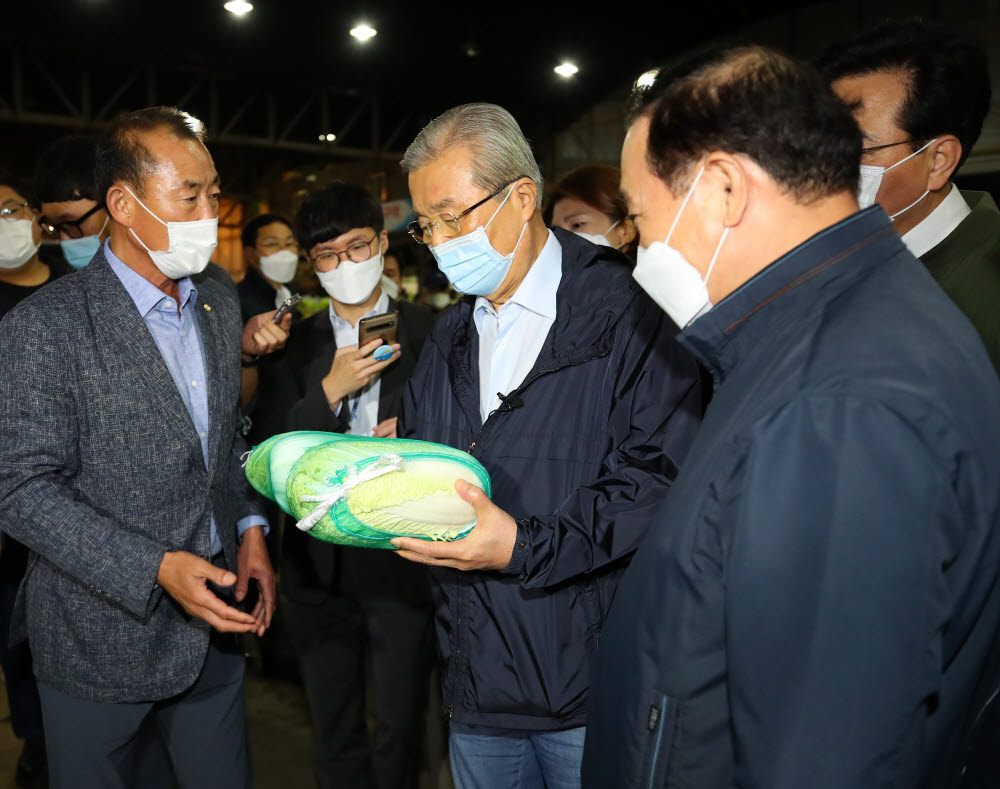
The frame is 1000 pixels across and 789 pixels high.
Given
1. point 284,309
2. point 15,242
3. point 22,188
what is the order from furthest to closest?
point 22,188, point 15,242, point 284,309

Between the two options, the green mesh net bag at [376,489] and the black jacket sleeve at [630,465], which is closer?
the green mesh net bag at [376,489]

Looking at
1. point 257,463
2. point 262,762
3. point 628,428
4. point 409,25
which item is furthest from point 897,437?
point 409,25

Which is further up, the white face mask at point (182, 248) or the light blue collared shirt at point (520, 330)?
the white face mask at point (182, 248)

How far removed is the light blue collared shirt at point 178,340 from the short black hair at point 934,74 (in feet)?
5.73

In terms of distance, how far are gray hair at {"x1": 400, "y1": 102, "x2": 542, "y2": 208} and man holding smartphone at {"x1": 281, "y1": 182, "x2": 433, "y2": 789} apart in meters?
0.83

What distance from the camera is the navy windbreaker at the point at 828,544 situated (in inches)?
31.2

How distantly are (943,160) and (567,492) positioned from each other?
1147 mm

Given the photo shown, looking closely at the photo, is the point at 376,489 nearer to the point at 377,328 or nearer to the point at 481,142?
the point at 481,142

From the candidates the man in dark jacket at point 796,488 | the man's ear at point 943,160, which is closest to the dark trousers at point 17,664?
the man in dark jacket at point 796,488

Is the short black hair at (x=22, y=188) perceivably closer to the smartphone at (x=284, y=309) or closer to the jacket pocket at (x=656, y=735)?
the smartphone at (x=284, y=309)

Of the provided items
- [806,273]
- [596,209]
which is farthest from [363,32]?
[806,273]

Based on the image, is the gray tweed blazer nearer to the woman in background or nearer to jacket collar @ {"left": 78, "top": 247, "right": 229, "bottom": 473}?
jacket collar @ {"left": 78, "top": 247, "right": 229, "bottom": 473}

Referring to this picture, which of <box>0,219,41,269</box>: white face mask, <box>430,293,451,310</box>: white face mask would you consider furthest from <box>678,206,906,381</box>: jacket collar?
<box>430,293,451,310</box>: white face mask

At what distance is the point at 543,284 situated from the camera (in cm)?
180
